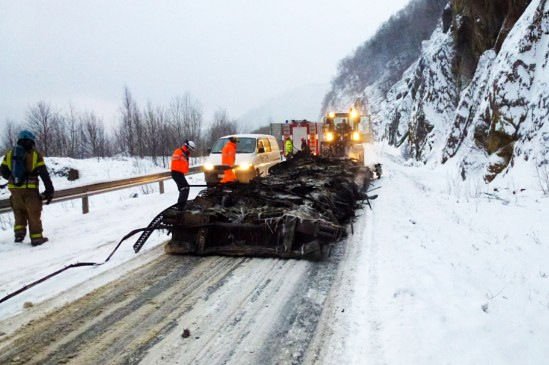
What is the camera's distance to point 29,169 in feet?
22.1

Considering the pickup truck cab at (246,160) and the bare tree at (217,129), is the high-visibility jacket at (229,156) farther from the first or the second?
the bare tree at (217,129)

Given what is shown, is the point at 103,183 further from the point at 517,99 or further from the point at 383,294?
the point at 517,99

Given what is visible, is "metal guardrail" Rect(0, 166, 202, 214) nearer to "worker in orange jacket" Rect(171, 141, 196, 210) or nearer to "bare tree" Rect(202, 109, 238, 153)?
"worker in orange jacket" Rect(171, 141, 196, 210)

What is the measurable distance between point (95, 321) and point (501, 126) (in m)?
14.5

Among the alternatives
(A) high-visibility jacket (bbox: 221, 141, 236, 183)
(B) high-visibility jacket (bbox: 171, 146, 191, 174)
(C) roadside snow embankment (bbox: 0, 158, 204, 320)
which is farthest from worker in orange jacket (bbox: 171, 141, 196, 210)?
(A) high-visibility jacket (bbox: 221, 141, 236, 183)

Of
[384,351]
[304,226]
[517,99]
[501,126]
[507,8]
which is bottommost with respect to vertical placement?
[384,351]

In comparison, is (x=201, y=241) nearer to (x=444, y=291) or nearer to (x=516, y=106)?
(x=444, y=291)

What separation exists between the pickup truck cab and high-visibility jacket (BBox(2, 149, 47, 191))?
5.13 meters

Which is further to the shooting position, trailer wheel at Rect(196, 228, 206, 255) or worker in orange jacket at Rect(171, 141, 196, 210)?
worker in orange jacket at Rect(171, 141, 196, 210)

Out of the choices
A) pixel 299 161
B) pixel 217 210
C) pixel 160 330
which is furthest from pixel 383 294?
pixel 299 161

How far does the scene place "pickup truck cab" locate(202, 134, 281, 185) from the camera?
1168cm

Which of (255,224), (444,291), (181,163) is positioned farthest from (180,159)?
(444,291)

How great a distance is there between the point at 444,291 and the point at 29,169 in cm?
679

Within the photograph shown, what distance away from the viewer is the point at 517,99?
13.4 metres
